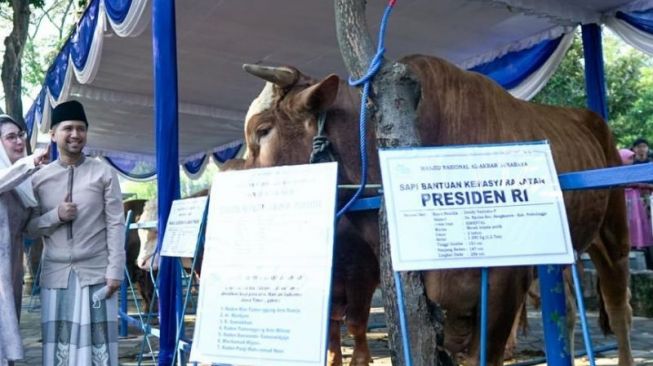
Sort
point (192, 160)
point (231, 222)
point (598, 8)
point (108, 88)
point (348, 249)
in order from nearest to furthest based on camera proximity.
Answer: point (231, 222) < point (348, 249) < point (598, 8) < point (108, 88) < point (192, 160)

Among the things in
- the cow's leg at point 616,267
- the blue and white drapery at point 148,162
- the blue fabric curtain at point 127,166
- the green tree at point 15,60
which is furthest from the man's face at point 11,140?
the blue fabric curtain at point 127,166

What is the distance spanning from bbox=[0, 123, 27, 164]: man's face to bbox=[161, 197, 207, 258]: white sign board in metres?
0.87

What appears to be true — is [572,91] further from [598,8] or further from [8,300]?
[8,300]

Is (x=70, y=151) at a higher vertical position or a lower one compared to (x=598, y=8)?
lower

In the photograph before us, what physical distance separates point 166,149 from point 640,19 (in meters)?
4.72

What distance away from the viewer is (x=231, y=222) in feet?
7.42

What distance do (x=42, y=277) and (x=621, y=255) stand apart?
3.85 m

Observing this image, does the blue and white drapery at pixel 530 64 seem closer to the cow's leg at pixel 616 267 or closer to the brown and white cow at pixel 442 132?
the cow's leg at pixel 616 267

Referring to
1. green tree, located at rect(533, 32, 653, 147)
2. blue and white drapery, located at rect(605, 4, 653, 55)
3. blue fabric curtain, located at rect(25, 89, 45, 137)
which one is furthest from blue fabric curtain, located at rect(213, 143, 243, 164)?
green tree, located at rect(533, 32, 653, 147)

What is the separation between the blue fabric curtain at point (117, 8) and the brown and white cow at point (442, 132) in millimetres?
2390

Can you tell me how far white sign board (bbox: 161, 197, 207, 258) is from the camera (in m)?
3.13

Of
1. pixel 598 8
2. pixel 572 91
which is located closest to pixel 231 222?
pixel 598 8

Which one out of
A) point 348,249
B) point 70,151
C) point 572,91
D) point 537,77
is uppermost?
point 572,91

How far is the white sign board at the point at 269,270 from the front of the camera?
193cm
